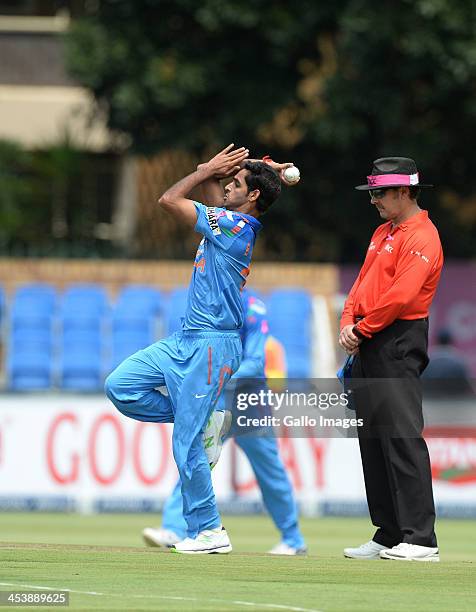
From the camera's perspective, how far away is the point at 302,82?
2302 cm

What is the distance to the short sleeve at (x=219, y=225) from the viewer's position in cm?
891

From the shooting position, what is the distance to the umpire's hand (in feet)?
29.6

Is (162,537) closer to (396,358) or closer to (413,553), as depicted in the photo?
(413,553)

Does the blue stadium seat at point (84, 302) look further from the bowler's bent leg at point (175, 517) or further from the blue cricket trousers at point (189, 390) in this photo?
the blue cricket trousers at point (189, 390)

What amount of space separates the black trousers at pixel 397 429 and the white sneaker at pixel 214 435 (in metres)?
0.81

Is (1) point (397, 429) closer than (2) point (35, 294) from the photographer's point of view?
Yes

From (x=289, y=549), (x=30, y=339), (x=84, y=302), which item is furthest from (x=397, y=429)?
(x=84, y=302)

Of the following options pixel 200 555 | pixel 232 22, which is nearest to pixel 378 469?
pixel 200 555

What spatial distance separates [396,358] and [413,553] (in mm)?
1088

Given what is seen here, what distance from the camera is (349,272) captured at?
2094cm

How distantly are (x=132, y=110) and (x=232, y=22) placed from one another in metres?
1.81

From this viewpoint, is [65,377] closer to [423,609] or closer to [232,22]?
[232,22]

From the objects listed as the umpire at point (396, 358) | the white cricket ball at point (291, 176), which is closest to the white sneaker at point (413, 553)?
the umpire at point (396, 358)

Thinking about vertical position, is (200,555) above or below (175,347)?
below
